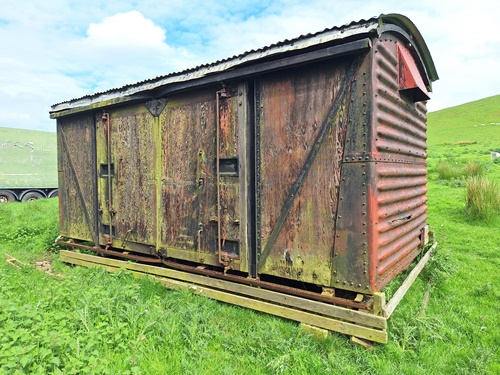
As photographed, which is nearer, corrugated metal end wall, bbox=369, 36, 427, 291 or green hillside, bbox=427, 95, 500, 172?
corrugated metal end wall, bbox=369, 36, 427, 291

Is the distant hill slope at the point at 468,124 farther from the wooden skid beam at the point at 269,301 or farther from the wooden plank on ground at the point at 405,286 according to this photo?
the wooden skid beam at the point at 269,301

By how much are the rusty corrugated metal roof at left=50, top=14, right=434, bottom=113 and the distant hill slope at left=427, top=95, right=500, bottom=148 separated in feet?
139

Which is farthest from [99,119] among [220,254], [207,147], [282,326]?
[282,326]

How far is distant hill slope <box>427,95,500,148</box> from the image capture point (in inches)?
1797

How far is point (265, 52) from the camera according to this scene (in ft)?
15.3

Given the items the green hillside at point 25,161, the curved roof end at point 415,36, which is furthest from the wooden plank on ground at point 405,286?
the green hillside at point 25,161

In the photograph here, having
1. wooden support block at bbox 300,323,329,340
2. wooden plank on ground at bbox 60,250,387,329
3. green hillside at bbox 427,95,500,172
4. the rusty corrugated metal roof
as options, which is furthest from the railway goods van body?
green hillside at bbox 427,95,500,172

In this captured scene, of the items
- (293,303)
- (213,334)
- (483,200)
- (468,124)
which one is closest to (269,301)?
(293,303)

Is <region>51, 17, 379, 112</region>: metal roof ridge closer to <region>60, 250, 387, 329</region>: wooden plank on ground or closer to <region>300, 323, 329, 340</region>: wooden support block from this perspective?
<region>60, 250, 387, 329</region>: wooden plank on ground

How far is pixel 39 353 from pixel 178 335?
1.48 metres

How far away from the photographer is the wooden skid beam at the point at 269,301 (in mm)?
4020

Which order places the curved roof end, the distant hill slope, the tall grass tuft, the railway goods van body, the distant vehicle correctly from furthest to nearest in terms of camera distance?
the distant hill slope, the distant vehicle, the tall grass tuft, the curved roof end, the railway goods van body

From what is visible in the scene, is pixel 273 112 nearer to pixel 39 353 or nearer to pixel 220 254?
pixel 220 254

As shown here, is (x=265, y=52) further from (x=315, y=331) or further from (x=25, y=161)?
(x=25, y=161)
